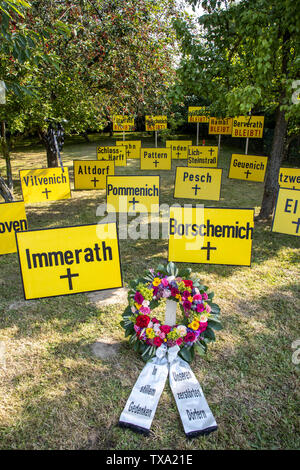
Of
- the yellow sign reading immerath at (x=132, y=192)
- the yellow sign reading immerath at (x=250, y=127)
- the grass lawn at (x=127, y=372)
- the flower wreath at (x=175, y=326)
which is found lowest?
the grass lawn at (x=127, y=372)

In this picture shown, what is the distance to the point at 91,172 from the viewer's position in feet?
34.1

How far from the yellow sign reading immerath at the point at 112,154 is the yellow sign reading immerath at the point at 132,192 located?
16.7 feet

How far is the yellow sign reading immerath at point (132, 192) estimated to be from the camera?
23.7ft

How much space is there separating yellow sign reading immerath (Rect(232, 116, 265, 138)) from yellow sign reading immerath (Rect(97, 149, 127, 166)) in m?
4.65

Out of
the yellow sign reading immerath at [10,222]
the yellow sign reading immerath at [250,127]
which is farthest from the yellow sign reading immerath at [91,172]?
the yellow sign reading immerath at [250,127]

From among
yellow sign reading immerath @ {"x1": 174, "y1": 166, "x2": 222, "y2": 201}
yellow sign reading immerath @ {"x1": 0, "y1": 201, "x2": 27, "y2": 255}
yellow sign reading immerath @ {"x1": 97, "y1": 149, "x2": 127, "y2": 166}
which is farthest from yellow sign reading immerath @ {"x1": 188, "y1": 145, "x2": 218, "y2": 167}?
yellow sign reading immerath @ {"x1": 0, "y1": 201, "x2": 27, "y2": 255}

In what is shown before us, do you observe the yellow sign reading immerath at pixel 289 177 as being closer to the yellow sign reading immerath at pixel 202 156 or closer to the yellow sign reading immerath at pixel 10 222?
the yellow sign reading immerath at pixel 202 156

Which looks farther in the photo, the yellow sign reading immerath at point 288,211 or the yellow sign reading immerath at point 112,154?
the yellow sign reading immerath at point 112,154

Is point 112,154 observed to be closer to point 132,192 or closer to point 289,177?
point 132,192

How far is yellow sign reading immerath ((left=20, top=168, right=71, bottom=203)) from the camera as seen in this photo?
27.3ft

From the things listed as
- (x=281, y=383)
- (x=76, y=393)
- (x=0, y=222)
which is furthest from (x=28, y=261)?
(x=281, y=383)

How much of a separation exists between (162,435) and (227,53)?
316 inches

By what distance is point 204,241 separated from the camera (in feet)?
16.6

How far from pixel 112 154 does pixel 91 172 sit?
256 cm
